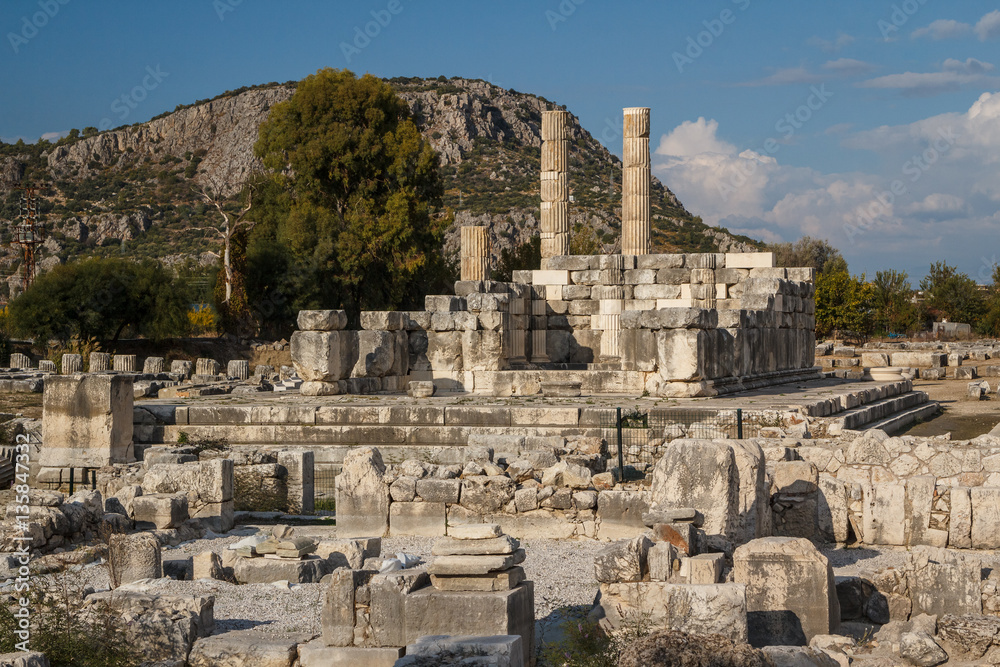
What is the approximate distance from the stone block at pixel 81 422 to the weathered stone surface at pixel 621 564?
8703 millimetres

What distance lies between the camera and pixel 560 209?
25938mm

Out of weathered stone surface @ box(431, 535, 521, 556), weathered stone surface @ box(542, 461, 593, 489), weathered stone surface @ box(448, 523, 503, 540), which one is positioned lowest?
weathered stone surface @ box(542, 461, 593, 489)

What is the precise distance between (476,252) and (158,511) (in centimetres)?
1535

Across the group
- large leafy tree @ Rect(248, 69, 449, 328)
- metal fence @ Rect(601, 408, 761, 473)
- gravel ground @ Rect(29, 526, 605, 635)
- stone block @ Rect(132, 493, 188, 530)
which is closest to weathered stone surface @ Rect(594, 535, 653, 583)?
gravel ground @ Rect(29, 526, 605, 635)

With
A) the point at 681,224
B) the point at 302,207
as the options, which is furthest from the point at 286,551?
the point at 681,224

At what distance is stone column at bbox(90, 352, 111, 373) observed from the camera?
26.0 meters

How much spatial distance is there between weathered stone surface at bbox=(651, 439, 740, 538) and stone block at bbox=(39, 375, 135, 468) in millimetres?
7973

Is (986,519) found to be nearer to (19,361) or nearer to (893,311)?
(19,361)

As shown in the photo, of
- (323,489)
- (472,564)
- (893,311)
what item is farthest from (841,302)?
(472,564)

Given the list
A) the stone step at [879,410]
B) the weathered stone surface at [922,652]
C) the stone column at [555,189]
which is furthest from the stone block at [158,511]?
the stone column at [555,189]

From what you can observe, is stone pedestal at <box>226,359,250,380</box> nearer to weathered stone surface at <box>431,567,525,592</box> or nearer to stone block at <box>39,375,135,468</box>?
stone block at <box>39,375,135,468</box>

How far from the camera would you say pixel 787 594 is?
6.52 m

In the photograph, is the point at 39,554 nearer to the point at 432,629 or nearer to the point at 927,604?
the point at 432,629

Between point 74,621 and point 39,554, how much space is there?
294 cm
